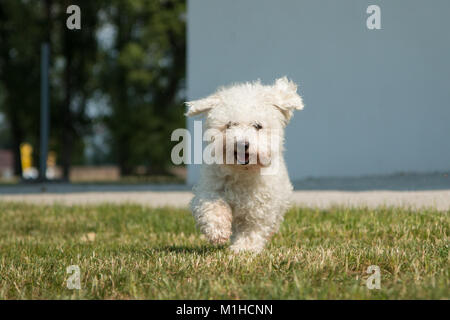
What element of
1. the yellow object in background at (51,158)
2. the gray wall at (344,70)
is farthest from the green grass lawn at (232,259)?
the yellow object in background at (51,158)

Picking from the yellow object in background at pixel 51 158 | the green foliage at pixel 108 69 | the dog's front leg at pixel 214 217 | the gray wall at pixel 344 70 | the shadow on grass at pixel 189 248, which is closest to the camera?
the dog's front leg at pixel 214 217

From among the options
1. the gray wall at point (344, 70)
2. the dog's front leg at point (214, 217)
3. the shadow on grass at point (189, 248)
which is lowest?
the shadow on grass at point (189, 248)

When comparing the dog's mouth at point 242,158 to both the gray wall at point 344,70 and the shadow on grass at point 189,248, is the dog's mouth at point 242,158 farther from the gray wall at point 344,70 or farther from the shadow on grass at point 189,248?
the gray wall at point 344,70

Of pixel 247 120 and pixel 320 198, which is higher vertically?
pixel 247 120

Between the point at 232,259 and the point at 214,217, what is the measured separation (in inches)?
15.1

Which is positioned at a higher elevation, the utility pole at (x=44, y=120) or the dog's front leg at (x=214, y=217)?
the utility pole at (x=44, y=120)

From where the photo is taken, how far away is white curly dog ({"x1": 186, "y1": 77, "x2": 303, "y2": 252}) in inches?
159

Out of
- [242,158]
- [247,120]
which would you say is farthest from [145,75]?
[242,158]

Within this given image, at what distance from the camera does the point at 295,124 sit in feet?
37.0

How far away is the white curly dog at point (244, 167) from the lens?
4047mm

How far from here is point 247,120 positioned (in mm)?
4113

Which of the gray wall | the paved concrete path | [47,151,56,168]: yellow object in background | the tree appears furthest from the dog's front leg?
[47,151,56,168]: yellow object in background

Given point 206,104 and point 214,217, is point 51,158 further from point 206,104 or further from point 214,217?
point 214,217
